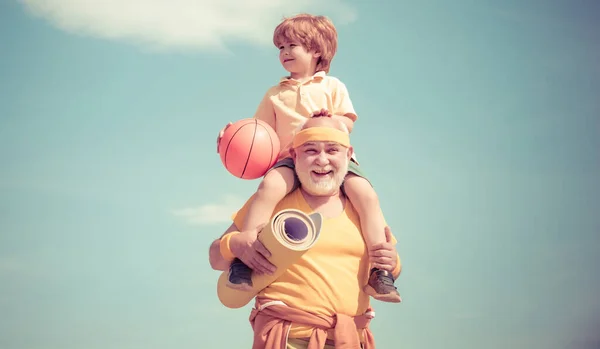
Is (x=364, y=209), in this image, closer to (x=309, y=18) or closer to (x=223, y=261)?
(x=223, y=261)

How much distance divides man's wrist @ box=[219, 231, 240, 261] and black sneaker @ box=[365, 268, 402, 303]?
1145mm

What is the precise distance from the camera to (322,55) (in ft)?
20.7

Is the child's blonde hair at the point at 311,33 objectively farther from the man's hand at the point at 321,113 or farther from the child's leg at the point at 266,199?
the child's leg at the point at 266,199

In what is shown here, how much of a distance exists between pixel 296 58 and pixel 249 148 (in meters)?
1.07

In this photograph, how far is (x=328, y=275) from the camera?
16.9 feet

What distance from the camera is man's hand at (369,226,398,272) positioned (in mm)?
5242

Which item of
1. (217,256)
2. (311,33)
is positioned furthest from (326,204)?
(311,33)

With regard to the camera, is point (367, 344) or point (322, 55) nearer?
point (367, 344)

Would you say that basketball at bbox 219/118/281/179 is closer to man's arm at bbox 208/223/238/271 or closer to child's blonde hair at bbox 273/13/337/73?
man's arm at bbox 208/223/238/271

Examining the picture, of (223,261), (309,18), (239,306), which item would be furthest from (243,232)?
(309,18)

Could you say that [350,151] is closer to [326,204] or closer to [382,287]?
[326,204]

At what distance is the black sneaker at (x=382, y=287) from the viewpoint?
5.11 m

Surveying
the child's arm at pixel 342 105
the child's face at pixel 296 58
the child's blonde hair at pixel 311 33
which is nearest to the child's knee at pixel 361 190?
the child's arm at pixel 342 105

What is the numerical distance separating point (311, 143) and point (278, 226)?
2.84ft
